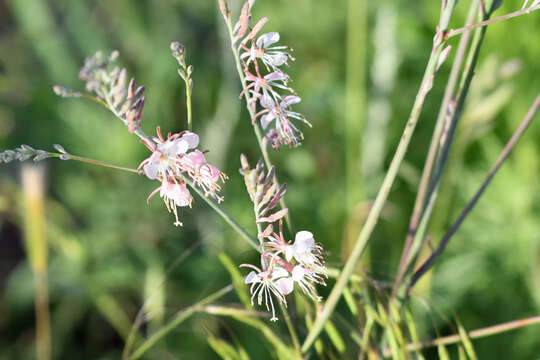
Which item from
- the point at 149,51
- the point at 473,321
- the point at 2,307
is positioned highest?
the point at 149,51

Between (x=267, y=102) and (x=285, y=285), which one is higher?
(x=267, y=102)

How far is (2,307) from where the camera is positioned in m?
1.35

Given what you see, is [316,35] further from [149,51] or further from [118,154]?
[118,154]

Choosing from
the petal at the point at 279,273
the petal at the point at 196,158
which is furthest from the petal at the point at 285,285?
the petal at the point at 196,158

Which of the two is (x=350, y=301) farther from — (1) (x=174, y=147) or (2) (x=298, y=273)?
(1) (x=174, y=147)

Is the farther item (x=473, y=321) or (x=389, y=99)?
(x=389, y=99)

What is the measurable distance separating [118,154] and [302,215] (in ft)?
2.01

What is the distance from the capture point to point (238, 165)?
1.44 metres

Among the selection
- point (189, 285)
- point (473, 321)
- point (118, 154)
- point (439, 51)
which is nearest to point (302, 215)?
point (189, 285)

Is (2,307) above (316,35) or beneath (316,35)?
beneath

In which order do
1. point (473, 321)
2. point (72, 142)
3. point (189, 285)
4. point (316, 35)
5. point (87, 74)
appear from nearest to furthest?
point (87, 74) → point (473, 321) → point (189, 285) → point (72, 142) → point (316, 35)

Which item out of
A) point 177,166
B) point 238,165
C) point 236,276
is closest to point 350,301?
point 236,276

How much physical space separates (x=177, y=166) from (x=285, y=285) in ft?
0.41

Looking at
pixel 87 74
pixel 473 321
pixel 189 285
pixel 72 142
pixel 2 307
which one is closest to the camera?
pixel 87 74
